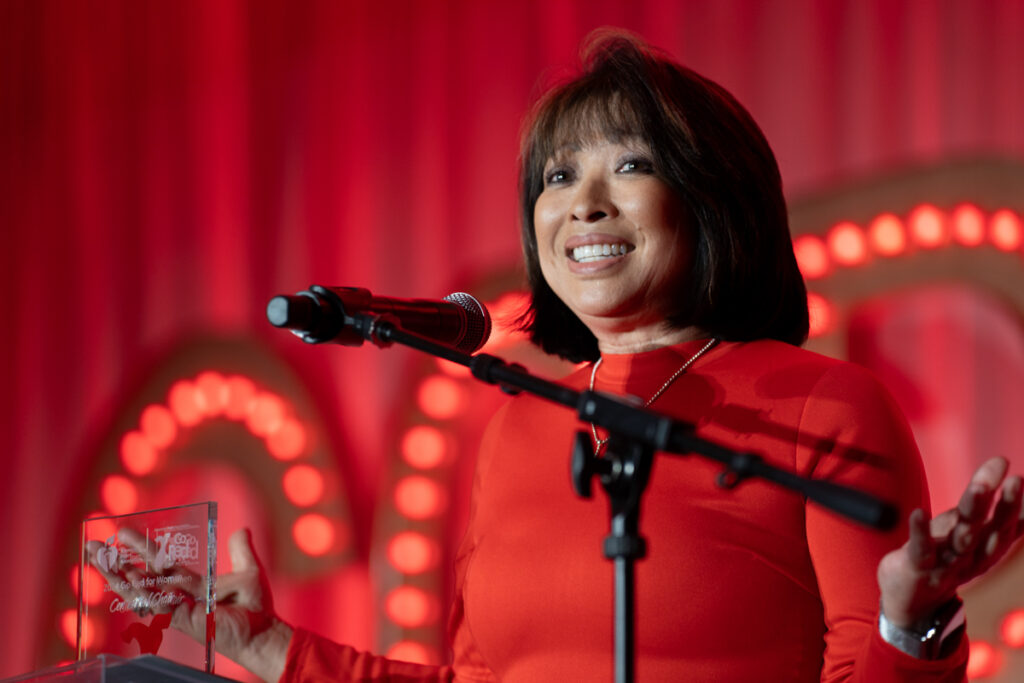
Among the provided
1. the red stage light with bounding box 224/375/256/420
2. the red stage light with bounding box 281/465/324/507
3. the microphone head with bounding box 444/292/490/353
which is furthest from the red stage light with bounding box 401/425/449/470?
the microphone head with bounding box 444/292/490/353

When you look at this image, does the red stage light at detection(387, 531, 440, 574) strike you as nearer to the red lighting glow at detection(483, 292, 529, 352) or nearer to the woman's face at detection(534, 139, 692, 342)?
the red lighting glow at detection(483, 292, 529, 352)

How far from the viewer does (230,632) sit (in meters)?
1.50

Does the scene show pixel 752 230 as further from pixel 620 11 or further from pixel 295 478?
pixel 295 478

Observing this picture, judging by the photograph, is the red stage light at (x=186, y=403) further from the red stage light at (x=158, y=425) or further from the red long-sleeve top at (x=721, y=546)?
the red long-sleeve top at (x=721, y=546)

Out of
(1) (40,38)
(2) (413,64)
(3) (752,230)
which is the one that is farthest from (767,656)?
(1) (40,38)

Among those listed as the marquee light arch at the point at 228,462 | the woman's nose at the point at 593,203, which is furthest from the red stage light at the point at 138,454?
the woman's nose at the point at 593,203

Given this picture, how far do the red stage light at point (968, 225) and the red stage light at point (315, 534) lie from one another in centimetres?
157

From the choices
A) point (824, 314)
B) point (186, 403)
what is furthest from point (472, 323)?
point (186, 403)

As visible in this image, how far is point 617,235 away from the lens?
132cm

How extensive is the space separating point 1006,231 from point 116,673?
1.82 metres

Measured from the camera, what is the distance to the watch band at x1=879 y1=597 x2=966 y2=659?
925 millimetres

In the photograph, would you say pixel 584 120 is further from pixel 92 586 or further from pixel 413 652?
pixel 413 652

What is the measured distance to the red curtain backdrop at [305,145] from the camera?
2.23m

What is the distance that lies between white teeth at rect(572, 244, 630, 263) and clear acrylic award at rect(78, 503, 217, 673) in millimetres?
538
